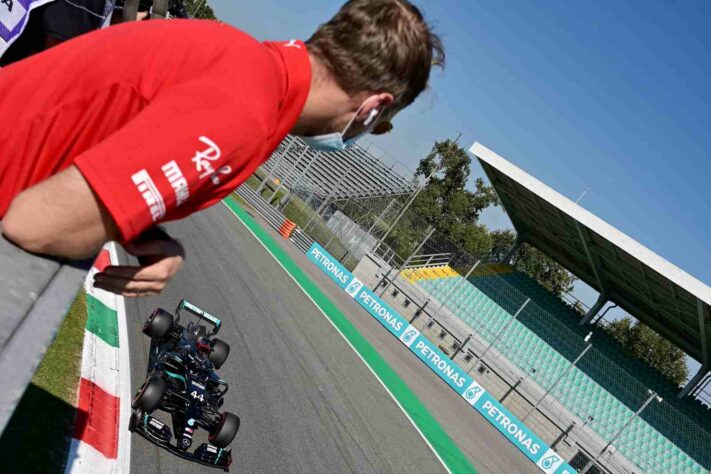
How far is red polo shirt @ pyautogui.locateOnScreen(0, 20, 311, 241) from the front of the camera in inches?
39.9

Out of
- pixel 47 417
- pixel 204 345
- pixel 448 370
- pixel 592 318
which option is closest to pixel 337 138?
pixel 47 417

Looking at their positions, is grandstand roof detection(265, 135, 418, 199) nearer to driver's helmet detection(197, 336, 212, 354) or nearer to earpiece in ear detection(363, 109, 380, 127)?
driver's helmet detection(197, 336, 212, 354)

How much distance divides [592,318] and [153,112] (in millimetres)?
28267

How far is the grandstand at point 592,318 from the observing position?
1933cm

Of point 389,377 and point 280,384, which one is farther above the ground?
point 389,377

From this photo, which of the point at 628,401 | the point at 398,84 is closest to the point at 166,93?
the point at 398,84

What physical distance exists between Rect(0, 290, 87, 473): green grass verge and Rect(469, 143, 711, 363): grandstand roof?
58.5 ft

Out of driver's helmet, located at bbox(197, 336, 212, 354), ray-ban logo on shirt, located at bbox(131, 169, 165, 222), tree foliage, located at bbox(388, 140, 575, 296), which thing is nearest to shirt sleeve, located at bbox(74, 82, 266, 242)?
ray-ban logo on shirt, located at bbox(131, 169, 165, 222)

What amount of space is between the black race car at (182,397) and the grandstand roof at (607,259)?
16.2 meters

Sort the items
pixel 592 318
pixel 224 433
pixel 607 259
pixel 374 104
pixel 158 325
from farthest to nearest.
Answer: pixel 592 318
pixel 607 259
pixel 158 325
pixel 224 433
pixel 374 104

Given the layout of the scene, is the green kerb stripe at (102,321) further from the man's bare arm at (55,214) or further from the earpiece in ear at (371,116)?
the man's bare arm at (55,214)

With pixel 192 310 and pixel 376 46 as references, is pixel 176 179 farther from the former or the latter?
pixel 192 310

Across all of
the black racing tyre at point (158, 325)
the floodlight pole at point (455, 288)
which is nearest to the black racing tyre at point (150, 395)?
the black racing tyre at point (158, 325)

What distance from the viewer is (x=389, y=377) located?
47.6ft
